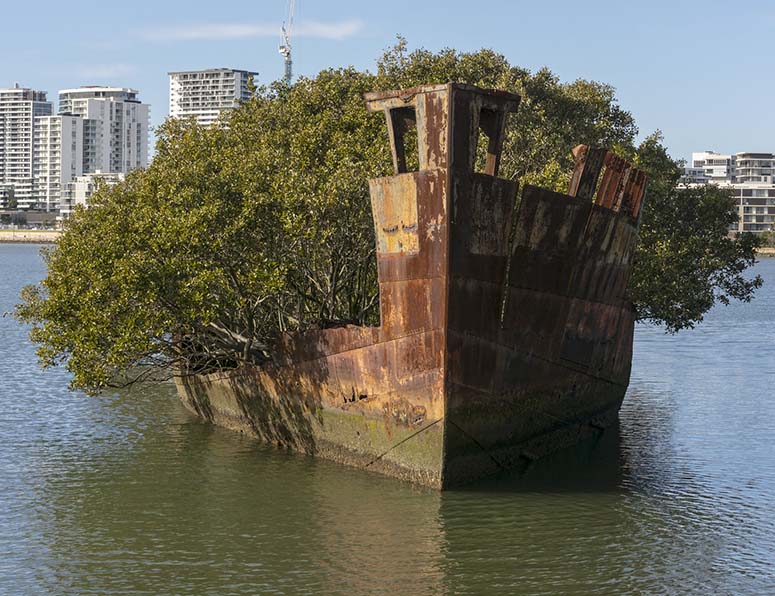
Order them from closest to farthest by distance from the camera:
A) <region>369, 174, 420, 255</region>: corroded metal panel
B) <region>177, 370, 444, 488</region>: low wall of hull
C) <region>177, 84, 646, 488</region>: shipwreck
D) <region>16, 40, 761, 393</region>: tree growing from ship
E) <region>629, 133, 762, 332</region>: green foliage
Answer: <region>177, 84, 646, 488</region>: shipwreck < <region>369, 174, 420, 255</region>: corroded metal panel < <region>177, 370, 444, 488</region>: low wall of hull < <region>16, 40, 761, 393</region>: tree growing from ship < <region>629, 133, 762, 332</region>: green foliage

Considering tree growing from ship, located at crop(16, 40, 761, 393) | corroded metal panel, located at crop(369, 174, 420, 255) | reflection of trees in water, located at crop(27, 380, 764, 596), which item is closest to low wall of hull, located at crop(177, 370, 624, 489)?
reflection of trees in water, located at crop(27, 380, 764, 596)

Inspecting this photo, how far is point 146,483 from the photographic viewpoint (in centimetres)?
2475

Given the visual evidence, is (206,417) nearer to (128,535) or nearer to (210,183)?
(210,183)

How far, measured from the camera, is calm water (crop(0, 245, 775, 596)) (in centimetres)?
1858

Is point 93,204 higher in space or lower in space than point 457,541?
higher

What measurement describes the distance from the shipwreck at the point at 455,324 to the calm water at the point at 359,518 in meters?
0.84

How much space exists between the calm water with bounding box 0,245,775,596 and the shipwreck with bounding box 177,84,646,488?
33.1 inches

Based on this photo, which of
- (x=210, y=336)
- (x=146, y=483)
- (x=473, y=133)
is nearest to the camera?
(x=473, y=133)

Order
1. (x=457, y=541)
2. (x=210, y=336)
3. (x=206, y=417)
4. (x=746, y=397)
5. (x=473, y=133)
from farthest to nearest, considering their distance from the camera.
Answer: (x=746, y=397) → (x=206, y=417) → (x=210, y=336) → (x=473, y=133) → (x=457, y=541)

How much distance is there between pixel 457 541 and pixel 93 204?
54.4ft

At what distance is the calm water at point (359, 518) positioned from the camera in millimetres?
18578

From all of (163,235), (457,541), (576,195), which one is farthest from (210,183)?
(457,541)

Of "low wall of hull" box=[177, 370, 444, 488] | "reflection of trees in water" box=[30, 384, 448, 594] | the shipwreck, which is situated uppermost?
the shipwreck

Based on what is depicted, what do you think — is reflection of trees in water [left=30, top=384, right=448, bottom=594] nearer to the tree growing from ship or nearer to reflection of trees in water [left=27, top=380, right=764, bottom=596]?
reflection of trees in water [left=27, top=380, right=764, bottom=596]
